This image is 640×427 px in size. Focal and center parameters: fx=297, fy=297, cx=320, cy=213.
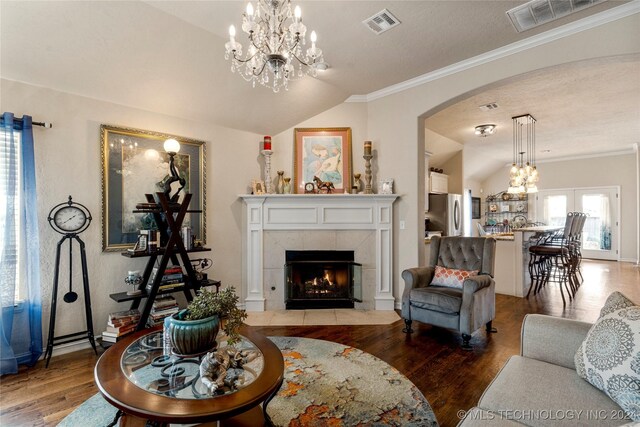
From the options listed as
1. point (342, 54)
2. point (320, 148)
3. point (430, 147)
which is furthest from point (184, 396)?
point (430, 147)

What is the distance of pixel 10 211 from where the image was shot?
8.01ft

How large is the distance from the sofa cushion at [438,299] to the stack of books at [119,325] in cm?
283

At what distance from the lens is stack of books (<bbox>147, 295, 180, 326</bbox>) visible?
302 cm

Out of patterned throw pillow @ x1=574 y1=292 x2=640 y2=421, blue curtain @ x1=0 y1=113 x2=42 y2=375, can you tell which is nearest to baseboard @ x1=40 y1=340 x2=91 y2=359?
blue curtain @ x1=0 y1=113 x2=42 y2=375

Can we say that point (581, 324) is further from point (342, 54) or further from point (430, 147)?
point (430, 147)

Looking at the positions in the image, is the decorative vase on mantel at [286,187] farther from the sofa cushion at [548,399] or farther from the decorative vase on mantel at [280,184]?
the sofa cushion at [548,399]

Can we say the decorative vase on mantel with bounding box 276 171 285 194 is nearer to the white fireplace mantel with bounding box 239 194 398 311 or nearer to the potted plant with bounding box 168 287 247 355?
the white fireplace mantel with bounding box 239 194 398 311

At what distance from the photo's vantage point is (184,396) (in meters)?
1.35

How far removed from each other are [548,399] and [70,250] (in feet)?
11.9

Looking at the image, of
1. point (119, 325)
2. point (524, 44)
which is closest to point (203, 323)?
point (119, 325)

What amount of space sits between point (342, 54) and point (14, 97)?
296 cm

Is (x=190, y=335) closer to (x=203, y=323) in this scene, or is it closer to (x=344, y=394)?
(x=203, y=323)

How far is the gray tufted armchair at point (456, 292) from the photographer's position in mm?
2857

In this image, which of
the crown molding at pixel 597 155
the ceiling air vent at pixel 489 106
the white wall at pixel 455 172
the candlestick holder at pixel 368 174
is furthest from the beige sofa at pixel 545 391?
the crown molding at pixel 597 155
